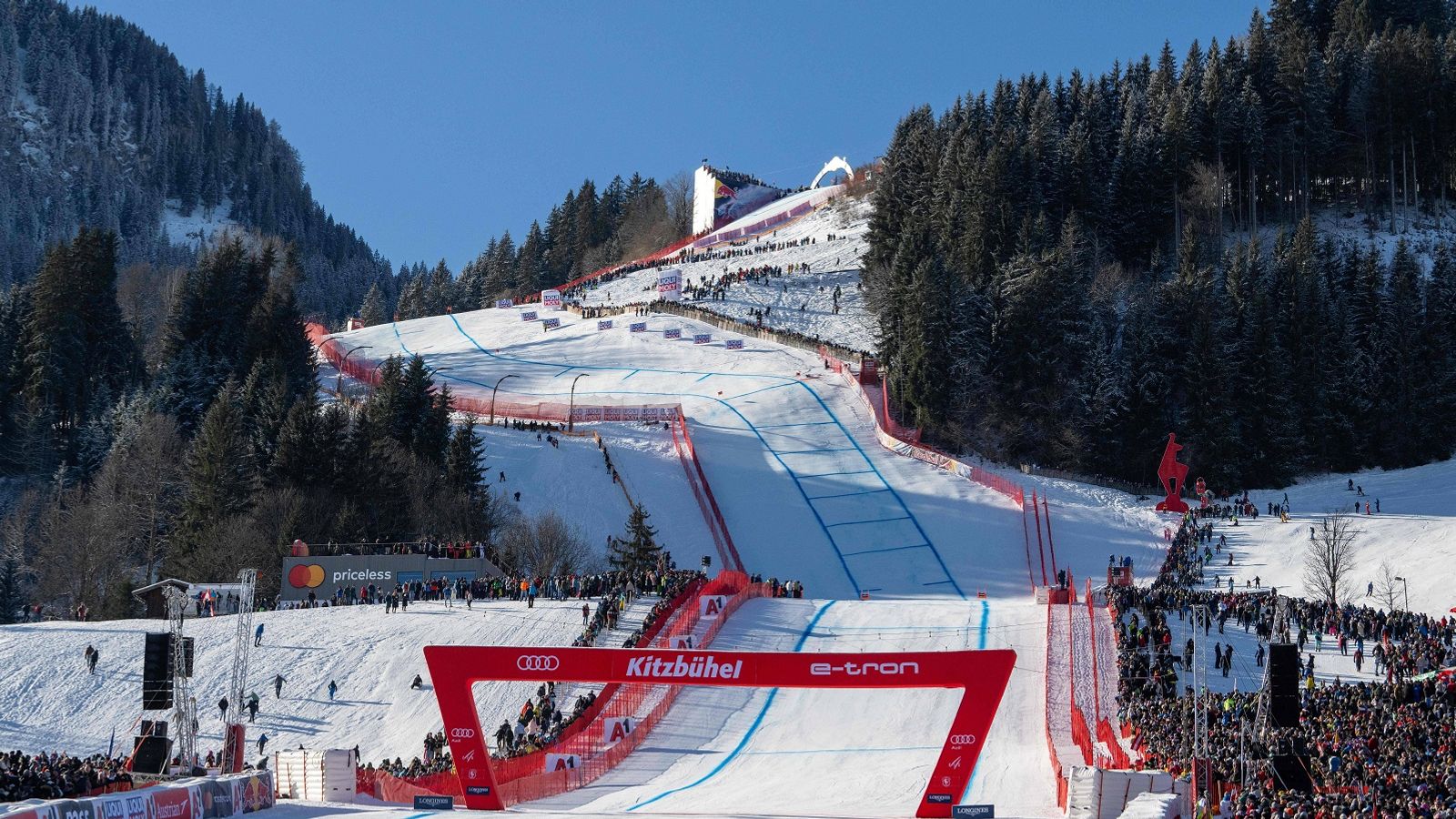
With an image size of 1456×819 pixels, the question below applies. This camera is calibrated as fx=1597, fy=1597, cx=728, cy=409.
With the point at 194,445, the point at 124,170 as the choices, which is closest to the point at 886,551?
the point at 194,445

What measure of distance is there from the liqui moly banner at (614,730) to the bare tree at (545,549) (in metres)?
17.9

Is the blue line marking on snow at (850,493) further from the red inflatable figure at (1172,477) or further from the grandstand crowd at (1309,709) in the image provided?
the grandstand crowd at (1309,709)

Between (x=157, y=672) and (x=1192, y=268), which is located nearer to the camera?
(x=157, y=672)

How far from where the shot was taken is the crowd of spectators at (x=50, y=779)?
19188 mm

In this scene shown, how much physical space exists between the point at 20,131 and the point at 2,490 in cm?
14090

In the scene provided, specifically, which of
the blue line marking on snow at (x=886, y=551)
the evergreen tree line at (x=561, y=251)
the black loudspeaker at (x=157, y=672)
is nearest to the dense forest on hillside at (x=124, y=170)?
the evergreen tree line at (x=561, y=251)

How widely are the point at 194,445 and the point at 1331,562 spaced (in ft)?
117

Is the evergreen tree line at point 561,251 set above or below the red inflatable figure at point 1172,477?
above

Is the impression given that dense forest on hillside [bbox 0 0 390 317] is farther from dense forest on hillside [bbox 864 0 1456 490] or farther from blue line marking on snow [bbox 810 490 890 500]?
blue line marking on snow [bbox 810 490 890 500]

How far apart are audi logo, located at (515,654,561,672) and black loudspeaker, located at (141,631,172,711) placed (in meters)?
5.07

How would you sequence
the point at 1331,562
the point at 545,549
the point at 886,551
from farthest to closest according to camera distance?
the point at 886,551 → the point at 545,549 → the point at 1331,562

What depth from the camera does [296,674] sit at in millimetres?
35906

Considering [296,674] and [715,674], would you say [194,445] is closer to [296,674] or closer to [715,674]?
[296,674]

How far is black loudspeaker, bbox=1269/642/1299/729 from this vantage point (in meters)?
17.3
